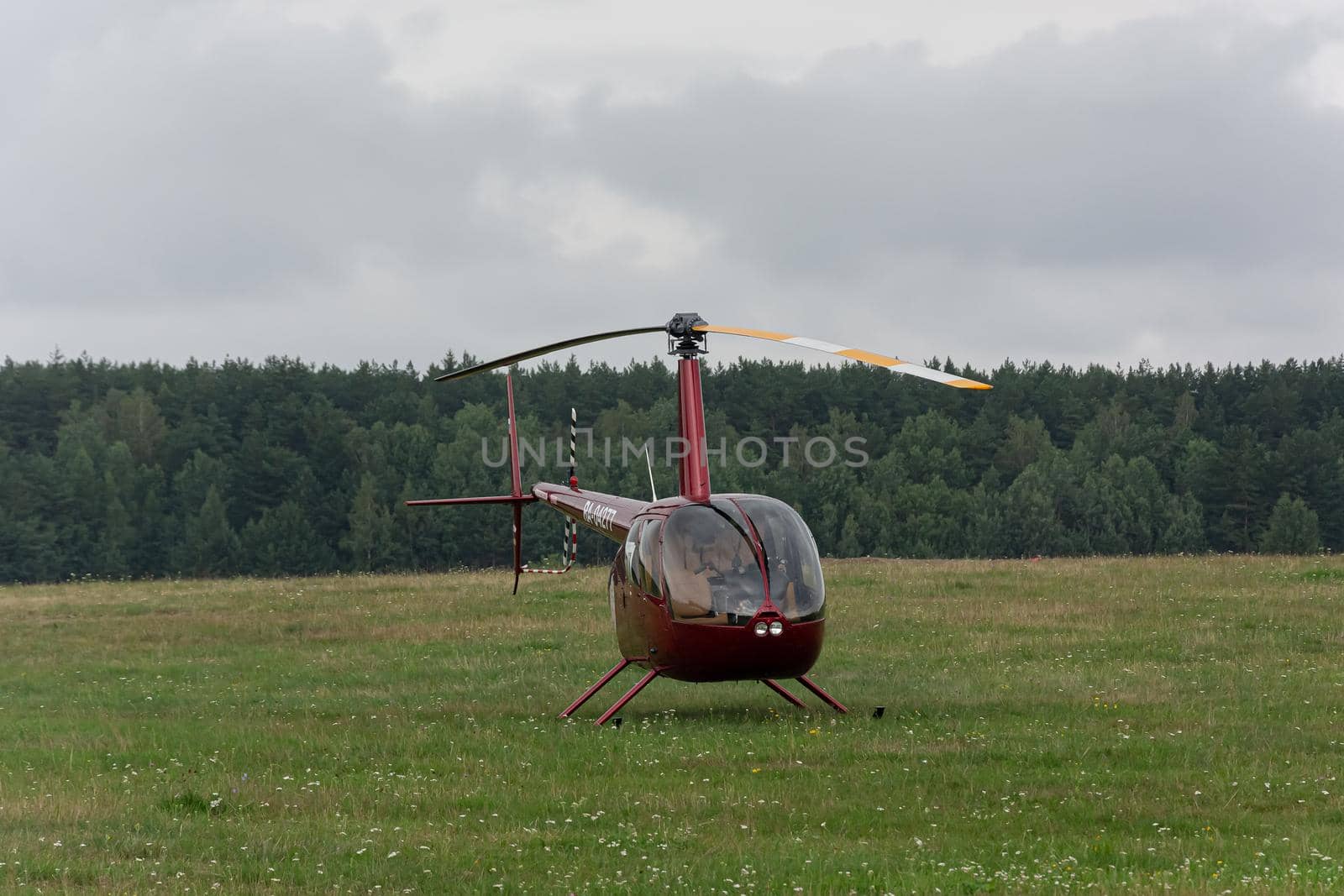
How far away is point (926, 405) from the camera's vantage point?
12156 centimetres

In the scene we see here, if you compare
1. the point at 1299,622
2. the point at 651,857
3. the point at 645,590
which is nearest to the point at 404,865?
the point at 651,857

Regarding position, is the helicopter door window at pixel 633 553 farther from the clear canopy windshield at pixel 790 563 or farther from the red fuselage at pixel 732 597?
the clear canopy windshield at pixel 790 563

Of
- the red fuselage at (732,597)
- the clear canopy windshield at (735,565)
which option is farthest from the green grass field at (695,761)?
the clear canopy windshield at (735,565)

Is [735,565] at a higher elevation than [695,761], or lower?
higher

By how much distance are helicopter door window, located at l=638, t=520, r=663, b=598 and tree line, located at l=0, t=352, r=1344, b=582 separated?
217ft

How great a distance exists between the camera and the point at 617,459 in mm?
109625

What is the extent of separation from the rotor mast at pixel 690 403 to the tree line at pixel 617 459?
217 feet

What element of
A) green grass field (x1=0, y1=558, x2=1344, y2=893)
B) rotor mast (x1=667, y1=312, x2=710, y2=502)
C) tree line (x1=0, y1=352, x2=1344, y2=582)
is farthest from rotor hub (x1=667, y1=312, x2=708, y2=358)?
tree line (x1=0, y1=352, x2=1344, y2=582)

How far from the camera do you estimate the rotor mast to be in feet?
49.8

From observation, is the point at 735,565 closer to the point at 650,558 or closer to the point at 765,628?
the point at 765,628

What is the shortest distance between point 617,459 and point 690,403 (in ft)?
310
